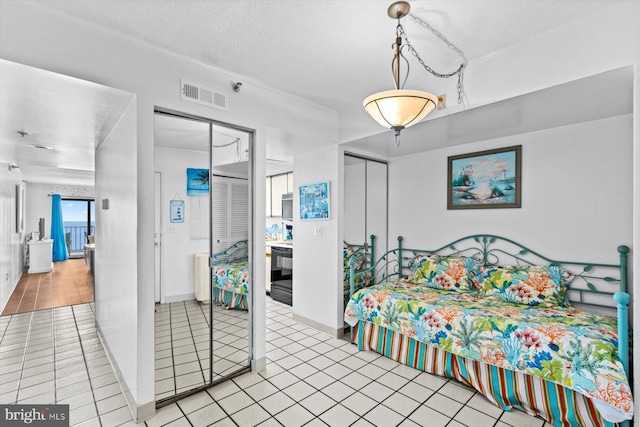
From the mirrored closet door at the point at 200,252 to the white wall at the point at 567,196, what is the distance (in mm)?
2464

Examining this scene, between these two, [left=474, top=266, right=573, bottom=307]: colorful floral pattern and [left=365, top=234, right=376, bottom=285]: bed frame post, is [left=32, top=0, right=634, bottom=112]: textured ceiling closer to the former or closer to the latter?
[left=474, top=266, right=573, bottom=307]: colorful floral pattern

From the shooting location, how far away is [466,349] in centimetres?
239

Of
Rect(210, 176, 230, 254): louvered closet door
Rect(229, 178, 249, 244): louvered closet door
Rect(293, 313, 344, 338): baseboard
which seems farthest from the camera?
Rect(293, 313, 344, 338): baseboard

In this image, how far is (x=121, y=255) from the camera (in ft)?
8.30

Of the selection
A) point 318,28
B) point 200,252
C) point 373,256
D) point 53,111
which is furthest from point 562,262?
point 53,111

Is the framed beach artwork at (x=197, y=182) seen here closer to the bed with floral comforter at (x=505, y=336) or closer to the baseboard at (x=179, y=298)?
the baseboard at (x=179, y=298)

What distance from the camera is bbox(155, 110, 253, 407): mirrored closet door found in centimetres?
234

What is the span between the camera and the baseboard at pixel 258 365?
2.79 meters

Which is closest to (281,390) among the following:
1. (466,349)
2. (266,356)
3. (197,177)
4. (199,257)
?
(266,356)

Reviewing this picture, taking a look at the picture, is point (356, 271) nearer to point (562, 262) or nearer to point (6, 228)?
point (562, 262)

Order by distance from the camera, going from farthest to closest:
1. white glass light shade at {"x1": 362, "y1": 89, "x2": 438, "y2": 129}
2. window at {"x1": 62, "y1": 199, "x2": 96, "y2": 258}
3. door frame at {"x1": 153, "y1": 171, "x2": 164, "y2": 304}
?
window at {"x1": 62, "y1": 199, "x2": 96, "y2": 258} < door frame at {"x1": 153, "y1": 171, "x2": 164, "y2": 304} < white glass light shade at {"x1": 362, "y1": 89, "x2": 438, "y2": 129}

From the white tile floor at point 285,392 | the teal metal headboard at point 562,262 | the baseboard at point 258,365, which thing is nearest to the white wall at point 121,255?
the white tile floor at point 285,392

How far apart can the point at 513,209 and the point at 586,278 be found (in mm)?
851

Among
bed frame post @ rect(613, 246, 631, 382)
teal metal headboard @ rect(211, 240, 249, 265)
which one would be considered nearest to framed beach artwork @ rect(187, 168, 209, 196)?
teal metal headboard @ rect(211, 240, 249, 265)
